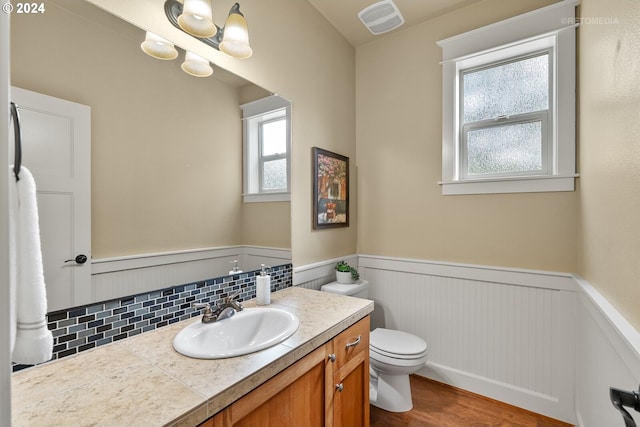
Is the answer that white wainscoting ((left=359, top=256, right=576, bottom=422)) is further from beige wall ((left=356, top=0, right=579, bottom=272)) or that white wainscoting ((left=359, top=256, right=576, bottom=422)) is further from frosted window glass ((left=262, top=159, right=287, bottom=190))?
frosted window glass ((left=262, top=159, right=287, bottom=190))

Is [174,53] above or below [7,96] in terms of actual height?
above

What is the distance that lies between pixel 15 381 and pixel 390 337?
182cm

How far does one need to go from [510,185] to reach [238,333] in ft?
6.10

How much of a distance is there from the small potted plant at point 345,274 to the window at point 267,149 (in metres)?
0.73

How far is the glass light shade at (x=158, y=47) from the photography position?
1176 mm

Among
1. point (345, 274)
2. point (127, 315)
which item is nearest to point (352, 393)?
point (345, 274)

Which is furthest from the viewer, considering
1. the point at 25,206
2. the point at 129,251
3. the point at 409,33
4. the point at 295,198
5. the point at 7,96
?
the point at 409,33

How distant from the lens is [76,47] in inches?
38.6

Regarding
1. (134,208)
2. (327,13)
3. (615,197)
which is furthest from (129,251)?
(327,13)

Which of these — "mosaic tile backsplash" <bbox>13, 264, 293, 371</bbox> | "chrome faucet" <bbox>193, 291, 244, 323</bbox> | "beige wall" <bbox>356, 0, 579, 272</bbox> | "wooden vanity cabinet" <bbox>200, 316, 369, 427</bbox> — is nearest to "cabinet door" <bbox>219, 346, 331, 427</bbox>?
"wooden vanity cabinet" <bbox>200, 316, 369, 427</bbox>

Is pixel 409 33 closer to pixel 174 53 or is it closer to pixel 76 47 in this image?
pixel 174 53

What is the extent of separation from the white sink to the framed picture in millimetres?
865

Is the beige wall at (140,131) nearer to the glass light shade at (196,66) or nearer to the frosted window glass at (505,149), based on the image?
the glass light shade at (196,66)

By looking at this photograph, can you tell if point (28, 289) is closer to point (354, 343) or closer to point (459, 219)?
point (354, 343)
